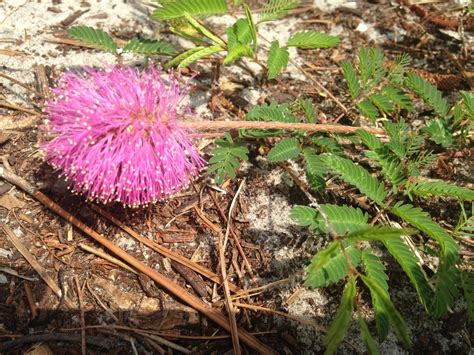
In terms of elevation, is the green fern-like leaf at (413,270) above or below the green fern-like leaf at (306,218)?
below

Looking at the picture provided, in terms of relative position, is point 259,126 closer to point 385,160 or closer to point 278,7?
point 385,160

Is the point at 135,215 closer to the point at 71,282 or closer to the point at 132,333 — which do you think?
the point at 71,282

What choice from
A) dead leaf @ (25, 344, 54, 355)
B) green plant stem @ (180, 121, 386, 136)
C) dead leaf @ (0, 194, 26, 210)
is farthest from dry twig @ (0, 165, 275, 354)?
green plant stem @ (180, 121, 386, 136)

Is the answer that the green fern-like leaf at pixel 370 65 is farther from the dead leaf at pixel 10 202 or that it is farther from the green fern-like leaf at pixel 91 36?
the dead leaf at pixel 10 202

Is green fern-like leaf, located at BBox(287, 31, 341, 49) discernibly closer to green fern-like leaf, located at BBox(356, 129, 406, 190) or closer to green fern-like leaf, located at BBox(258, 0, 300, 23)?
green fern-like leaf, located at BBox(258, 0, 300, 23)

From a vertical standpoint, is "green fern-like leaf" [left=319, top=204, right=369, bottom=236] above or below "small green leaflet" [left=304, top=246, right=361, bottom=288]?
above

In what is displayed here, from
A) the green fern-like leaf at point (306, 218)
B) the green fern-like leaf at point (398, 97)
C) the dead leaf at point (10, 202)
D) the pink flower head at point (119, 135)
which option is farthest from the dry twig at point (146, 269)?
the green fern-like leaf at point (398, 97)

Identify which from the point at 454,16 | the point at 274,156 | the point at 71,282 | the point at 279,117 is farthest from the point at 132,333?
the point at 454,16
